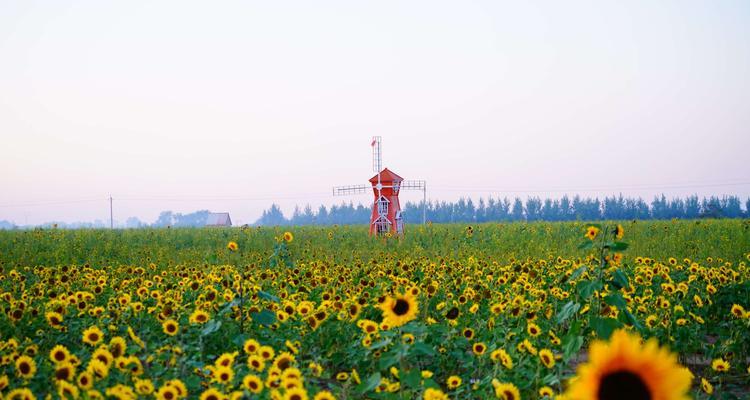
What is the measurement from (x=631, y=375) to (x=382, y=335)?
238cm

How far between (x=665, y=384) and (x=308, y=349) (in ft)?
14.0

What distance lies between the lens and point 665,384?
3.59 ft

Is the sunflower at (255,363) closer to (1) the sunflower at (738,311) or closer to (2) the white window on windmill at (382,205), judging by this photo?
(1) the sunflower at (738,311)

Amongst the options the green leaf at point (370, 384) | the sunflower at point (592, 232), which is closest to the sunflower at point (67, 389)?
the green leaf at point (370, 384)

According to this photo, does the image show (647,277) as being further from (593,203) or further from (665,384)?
(593,203)

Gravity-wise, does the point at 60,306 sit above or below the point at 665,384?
below

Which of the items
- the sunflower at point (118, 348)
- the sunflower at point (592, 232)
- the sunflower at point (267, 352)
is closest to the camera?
the sunflower at point (267, 352)

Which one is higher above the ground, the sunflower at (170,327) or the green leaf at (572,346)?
the sunflower at (170,327)

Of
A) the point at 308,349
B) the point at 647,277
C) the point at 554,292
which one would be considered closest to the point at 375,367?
the point at 308,349

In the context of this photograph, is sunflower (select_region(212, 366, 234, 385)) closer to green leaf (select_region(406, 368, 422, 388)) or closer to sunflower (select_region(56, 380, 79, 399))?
sunflower (select_region(56, 380, 79, 399))

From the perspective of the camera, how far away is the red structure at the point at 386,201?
26.4 m

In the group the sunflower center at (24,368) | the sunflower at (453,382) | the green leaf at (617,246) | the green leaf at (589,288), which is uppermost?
the green leaf at (617,246)

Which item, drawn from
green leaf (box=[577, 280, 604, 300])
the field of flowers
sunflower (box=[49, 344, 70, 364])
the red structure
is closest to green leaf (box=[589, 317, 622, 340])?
the field of flowers

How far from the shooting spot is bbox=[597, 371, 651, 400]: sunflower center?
1.10 meters
